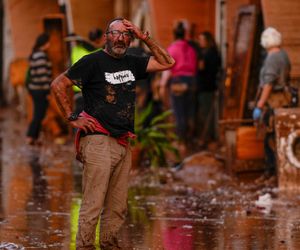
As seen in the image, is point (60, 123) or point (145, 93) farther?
point (60, 123)

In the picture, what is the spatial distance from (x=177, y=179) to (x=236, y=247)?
545 centimetres

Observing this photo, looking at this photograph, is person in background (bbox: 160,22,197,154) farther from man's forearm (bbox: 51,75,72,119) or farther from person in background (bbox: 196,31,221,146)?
man's forearm (bbox: 51,75,72,119)

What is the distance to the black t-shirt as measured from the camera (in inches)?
362

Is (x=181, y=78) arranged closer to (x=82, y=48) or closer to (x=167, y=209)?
(x=82, y=48)

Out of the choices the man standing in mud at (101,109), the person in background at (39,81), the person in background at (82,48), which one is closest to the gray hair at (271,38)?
the person in background at (82,48)

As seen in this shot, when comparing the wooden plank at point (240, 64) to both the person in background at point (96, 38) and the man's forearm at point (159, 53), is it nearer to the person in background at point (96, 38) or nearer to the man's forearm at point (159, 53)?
the person in background at point (96, 38)

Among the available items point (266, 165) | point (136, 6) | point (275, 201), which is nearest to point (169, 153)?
point (266, 165)

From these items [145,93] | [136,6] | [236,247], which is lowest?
[236,247]

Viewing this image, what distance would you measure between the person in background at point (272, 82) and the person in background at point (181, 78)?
433cm

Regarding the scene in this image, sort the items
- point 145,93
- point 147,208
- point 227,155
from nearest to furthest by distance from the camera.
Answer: point 147,208
point 227,155
point 145,93

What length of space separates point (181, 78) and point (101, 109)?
957 cm

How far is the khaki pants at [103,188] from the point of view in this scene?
9180 millimetres

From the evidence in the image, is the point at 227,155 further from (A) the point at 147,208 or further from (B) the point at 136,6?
(B) the point at 136,6

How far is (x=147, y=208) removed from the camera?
12.4 m
